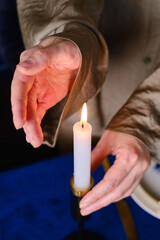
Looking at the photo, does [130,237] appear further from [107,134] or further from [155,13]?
[155,13]

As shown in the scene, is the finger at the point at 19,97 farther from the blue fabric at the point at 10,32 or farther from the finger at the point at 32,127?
the blue fabric at the point at 10,32

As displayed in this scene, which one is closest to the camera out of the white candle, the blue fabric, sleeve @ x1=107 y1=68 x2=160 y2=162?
the white candle

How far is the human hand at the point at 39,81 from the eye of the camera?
1.06ft

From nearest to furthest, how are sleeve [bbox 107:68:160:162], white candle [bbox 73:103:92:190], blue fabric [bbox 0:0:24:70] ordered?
white candle [bbox 73:103:92:190] < sleeve [bbox 107:68:160:162] < blue fabric [bbox 0:0:24:70]

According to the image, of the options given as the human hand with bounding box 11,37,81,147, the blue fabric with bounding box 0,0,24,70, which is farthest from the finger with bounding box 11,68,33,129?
the blue fabric with bounding box 0,0,24,70

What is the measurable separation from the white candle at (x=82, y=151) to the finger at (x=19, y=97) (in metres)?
0.07

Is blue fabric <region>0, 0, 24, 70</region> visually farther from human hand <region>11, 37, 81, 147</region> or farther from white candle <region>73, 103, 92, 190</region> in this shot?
white candle <region>73, 103, 92, 190</region>

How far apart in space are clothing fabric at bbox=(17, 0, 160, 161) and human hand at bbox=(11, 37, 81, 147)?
0.07 feet

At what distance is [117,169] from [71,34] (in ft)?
0.74

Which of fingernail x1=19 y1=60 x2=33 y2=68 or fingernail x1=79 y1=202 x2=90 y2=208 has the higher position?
fingernail x1=19 y1=60 x2=33 y2=68

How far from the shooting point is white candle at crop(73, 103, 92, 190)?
0.97 ft

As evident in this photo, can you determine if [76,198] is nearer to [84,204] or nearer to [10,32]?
[84,204]

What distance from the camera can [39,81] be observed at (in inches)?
15.7

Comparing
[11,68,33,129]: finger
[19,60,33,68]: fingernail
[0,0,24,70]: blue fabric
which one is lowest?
[0,0,24,70]: blue fabric
